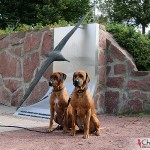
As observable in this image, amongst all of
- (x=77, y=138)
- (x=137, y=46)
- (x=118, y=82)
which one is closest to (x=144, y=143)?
(x=77, y=138)

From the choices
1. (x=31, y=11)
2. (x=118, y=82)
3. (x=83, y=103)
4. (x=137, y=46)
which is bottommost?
(x=83, y=103)

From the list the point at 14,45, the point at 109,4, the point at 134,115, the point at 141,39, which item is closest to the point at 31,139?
the point at 134,115

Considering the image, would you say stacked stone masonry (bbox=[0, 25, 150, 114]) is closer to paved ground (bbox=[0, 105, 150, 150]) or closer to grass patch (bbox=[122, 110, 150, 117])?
grass patch (bbox=[122, 110, 150, 117])

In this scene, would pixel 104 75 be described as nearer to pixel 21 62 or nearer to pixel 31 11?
pixel 21 62

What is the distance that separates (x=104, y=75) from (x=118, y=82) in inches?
12.5

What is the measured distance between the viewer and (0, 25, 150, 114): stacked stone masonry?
236 inches

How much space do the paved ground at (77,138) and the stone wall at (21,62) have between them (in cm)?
192

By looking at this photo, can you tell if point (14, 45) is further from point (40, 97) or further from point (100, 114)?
point (100, 114)

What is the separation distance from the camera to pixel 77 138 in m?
3.81

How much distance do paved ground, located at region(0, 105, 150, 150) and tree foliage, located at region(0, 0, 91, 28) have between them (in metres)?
8.14

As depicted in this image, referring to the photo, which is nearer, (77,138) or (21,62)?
(77,138)

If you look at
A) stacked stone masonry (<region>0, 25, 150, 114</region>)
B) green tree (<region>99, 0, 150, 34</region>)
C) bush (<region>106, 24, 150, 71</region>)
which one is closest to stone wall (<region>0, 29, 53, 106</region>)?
stacked stone masonry (<region>0, 25, 150, 114</region>)

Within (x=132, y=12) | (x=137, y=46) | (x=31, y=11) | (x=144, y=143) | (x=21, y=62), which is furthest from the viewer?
(x=132, y=12)

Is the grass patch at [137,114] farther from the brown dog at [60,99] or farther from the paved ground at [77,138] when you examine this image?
the brown dog at [60,99]
